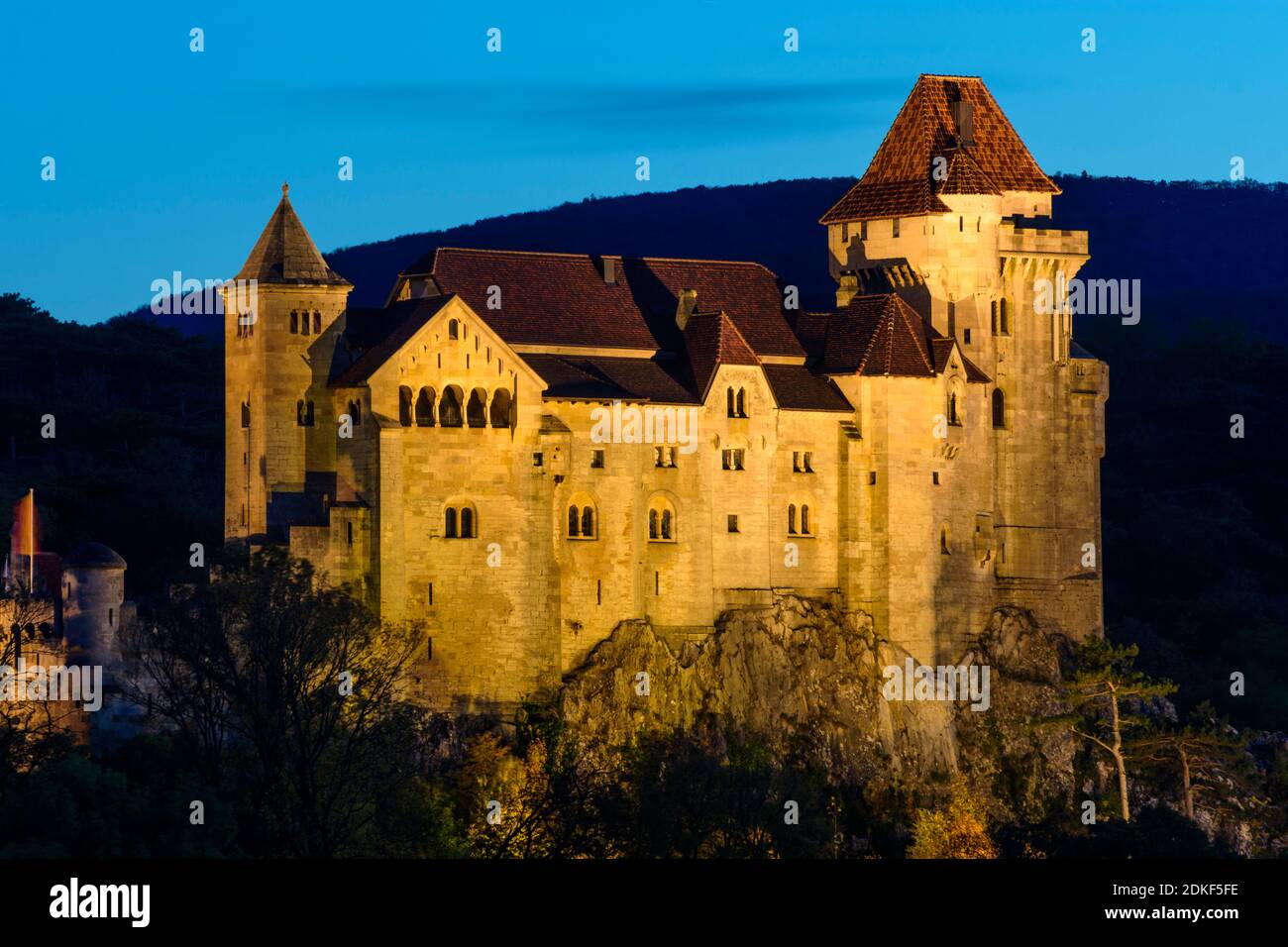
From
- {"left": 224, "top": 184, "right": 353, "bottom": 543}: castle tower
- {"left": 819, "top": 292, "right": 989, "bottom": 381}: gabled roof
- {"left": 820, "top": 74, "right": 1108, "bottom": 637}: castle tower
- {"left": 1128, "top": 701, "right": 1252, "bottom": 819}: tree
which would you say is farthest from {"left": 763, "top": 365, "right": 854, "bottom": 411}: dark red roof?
{"left": 1128, "top": 701, "right": 1252, "bottom": 819}: tree

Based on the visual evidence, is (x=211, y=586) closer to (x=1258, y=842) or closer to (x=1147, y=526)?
(x=1258, y=842)

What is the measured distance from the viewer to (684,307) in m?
99.3

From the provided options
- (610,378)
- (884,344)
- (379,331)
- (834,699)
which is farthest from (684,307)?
(834,699)

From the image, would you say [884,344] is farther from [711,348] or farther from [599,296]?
[599,296]

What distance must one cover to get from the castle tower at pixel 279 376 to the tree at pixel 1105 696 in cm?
2633

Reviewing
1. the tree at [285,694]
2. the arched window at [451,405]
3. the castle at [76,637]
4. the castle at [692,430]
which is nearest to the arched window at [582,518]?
the castle at [692,430]

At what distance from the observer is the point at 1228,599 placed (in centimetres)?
14012

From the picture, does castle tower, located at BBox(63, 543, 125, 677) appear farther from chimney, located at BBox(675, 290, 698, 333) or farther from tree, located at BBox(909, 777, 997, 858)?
tree, located at BBox(909, 777, 997, 858)

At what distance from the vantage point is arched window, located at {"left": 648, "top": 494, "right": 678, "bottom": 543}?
95.2m

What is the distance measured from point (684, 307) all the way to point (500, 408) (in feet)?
32.4
